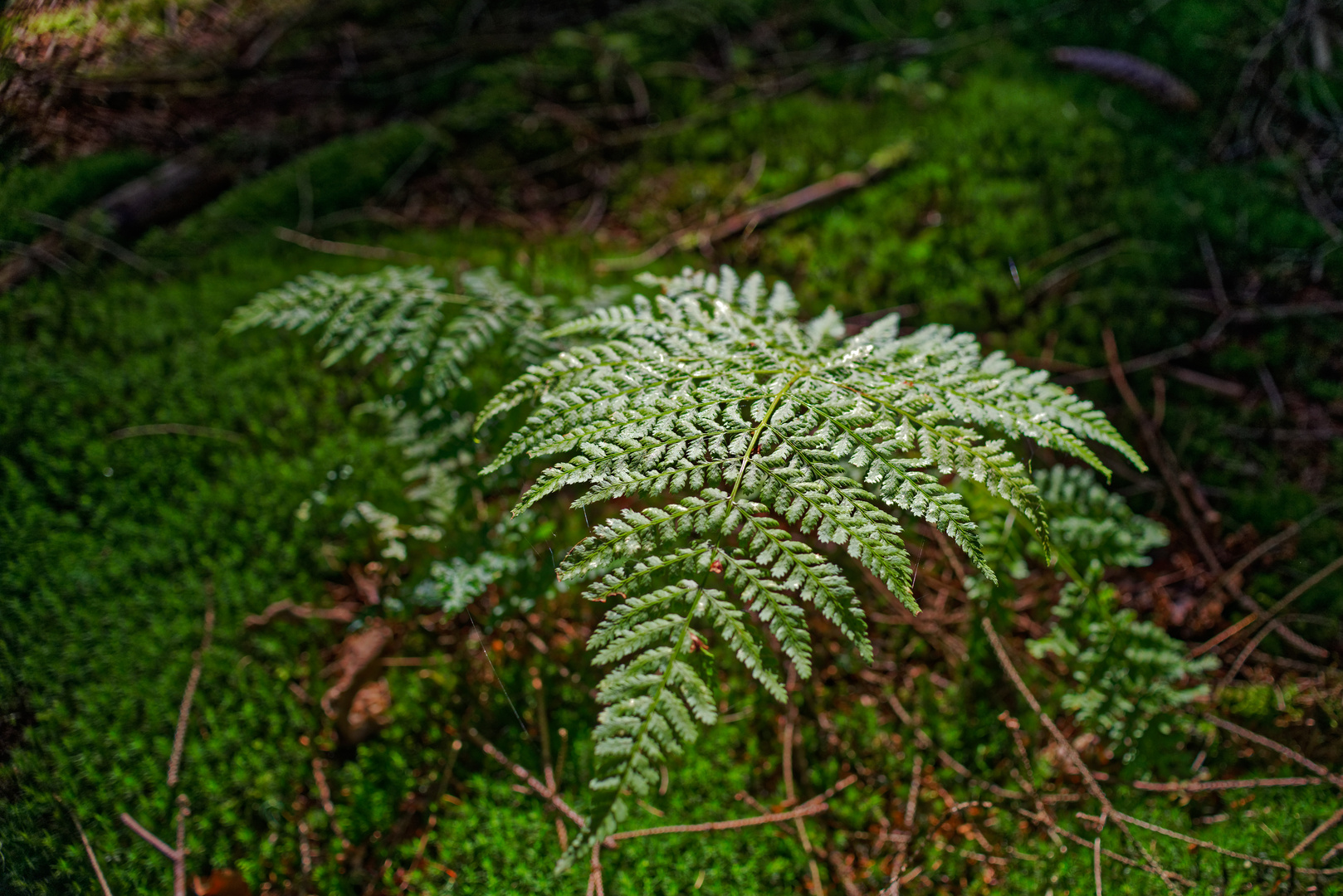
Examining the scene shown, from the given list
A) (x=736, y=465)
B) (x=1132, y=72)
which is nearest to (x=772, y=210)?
(x=1132, y=72)

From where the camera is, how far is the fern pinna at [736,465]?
1.65 meters

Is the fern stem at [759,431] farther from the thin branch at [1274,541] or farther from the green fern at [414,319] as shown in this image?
the thin branch at [1274,541]

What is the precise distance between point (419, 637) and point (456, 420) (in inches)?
35.3

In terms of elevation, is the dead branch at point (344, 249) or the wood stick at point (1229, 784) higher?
the dead branch at point (344, 249)

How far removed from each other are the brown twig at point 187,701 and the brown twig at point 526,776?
36.8 inches

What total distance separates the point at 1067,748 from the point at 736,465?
159cm

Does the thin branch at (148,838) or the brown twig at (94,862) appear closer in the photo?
the brown twig at (94,862)

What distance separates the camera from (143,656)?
2611 mm

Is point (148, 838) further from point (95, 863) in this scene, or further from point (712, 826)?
point (712, 826)

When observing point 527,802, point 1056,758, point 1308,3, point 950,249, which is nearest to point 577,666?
point 527,802

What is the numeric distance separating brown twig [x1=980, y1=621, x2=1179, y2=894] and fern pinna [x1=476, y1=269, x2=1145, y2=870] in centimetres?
92

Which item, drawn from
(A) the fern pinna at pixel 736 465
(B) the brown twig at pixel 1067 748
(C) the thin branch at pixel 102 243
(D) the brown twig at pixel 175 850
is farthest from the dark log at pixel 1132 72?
(D) the brown twig at pixel 175 850

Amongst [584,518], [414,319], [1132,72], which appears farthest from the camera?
[1132,72]

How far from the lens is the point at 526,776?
251 centimetres
